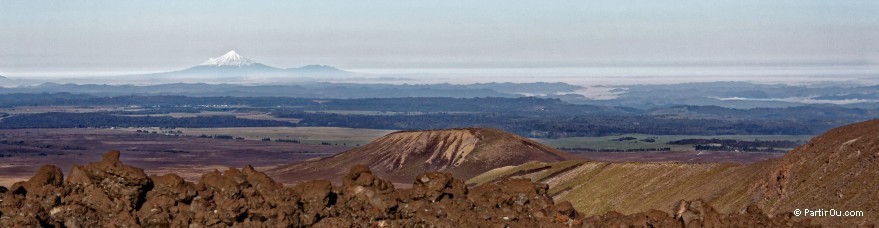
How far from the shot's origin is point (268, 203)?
1476cm

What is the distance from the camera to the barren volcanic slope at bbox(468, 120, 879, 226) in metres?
38.3

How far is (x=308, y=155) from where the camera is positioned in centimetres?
17000

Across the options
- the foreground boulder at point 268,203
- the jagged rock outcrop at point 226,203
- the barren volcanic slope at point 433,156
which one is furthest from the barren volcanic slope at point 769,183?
the barren volcanic slope at point 433,156

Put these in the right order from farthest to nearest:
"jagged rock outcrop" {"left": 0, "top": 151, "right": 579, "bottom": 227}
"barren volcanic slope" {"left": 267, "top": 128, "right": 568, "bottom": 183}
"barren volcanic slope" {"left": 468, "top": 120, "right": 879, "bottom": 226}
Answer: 1. "barren volcanic slope" {"left": 267, "top": 128, "right": 568, "bottom": 183}
2. "barren volcanic slope" {"left": 468, "top": 120, "right": 879, "bottom": 226}
3. "jagged rock outcrop" {"left": 0, "top": 151, "right": 579, "bottom": 227}

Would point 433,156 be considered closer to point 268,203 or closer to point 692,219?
point 692,219

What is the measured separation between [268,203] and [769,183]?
3488cm

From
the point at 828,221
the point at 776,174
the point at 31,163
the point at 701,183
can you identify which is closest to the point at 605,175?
the point at 701,183

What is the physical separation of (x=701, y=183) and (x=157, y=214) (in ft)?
159

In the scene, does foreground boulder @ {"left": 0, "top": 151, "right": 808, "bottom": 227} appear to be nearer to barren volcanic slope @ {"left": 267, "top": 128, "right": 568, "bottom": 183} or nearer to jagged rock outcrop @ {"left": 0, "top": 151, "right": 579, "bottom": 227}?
jagged rock outcrop @ {"left": 0, "top": 151, "right": 579, "bottom": 227}

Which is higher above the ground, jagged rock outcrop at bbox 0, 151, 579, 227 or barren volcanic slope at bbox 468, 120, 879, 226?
jagged rock outcrop at bbox 0, 151, 579, 227

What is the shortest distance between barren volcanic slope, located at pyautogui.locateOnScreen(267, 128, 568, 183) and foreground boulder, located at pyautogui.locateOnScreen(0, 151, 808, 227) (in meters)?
96.7

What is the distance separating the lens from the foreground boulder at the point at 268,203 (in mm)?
14375

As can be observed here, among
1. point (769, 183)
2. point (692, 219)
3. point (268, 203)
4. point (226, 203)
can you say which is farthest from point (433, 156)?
point (226, 203)

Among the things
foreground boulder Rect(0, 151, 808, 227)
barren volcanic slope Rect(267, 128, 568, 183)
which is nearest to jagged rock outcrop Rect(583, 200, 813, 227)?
foreground boulder Rect(0, 151, 808, 227)
